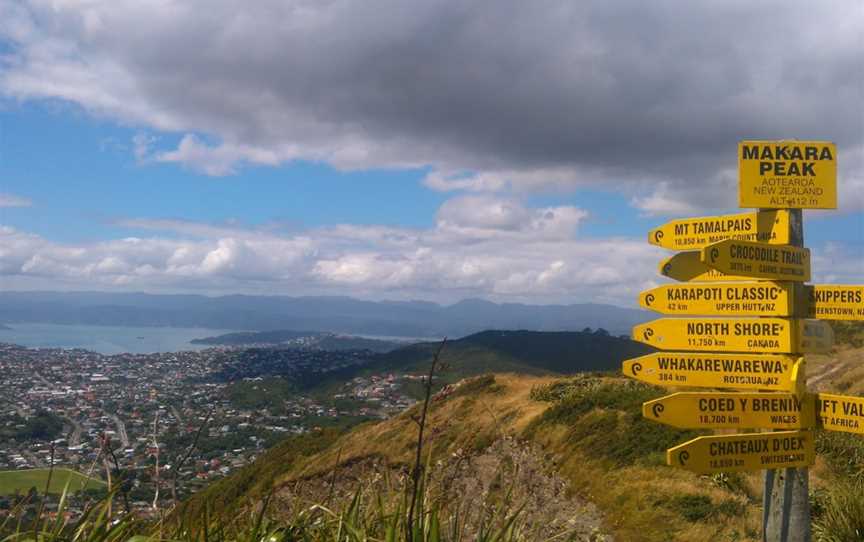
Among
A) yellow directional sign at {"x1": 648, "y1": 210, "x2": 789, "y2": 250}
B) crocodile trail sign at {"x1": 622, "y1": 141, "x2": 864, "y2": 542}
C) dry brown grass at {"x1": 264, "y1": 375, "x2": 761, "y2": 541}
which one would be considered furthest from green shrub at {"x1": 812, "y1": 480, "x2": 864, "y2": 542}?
yellow directional sign at {"x1": 648, "y1": 210, "x2": 789, "y2": 250}

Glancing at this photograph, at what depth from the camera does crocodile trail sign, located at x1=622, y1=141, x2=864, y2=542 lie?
14.5 feet

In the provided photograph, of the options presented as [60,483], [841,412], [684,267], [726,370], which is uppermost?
[684,267]

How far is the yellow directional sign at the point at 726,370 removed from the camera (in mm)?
4488

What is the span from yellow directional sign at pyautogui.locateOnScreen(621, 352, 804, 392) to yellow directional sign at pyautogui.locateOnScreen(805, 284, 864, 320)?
0.38 m

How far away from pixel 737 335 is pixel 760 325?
0.53 ft

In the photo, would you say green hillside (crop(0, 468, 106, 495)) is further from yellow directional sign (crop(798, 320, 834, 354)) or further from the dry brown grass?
yellow directional sign (crop(798, 320, 834, 354))

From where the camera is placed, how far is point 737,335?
4625 mm

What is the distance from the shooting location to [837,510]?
21.2ft

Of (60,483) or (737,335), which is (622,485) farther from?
(60,483)

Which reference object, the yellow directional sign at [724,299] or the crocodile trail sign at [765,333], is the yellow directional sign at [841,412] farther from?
the yellow directional sign at [724,299]

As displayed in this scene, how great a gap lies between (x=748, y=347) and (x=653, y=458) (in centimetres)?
685

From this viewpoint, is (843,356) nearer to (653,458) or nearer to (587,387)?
(587,387)

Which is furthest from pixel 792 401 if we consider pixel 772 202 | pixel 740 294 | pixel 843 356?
pixel 843 356

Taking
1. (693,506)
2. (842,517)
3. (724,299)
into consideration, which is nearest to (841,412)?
(724,299)
